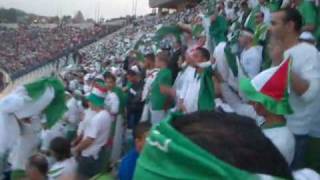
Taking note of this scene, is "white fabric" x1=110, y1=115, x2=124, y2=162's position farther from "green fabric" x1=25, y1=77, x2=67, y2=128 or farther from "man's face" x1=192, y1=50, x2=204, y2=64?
"man's face" x1=192, y1=50, x2=204, y2=64

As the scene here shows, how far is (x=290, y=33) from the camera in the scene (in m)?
4.08

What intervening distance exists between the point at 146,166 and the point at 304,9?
4.69 m

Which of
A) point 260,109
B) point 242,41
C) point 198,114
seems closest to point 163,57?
point 242,41

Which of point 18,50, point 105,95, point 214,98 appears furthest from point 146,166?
point 18,50

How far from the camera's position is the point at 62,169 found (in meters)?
5.05

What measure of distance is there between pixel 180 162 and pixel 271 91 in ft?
7.70

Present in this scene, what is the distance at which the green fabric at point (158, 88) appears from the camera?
6.77 meters

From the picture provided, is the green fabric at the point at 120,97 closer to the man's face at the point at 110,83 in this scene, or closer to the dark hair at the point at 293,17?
the man's face at the point at 110,83

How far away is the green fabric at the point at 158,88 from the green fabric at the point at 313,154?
2429mm

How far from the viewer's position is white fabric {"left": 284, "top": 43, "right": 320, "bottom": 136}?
156 inches

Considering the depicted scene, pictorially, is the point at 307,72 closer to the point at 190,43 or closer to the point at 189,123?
the point at 189,123

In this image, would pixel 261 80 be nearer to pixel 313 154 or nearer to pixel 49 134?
pixel 313 154

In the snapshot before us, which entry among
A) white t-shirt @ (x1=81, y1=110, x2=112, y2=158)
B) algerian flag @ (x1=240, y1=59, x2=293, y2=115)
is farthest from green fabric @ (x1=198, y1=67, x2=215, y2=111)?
algerian flag @ (x1=240, y1=59, x2=293, y2=115)

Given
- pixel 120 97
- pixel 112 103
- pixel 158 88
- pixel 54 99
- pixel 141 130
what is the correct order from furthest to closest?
pixel 120 97
pixel 112 103
pixel 158 88
pixel 54 99
pixel 141 130
